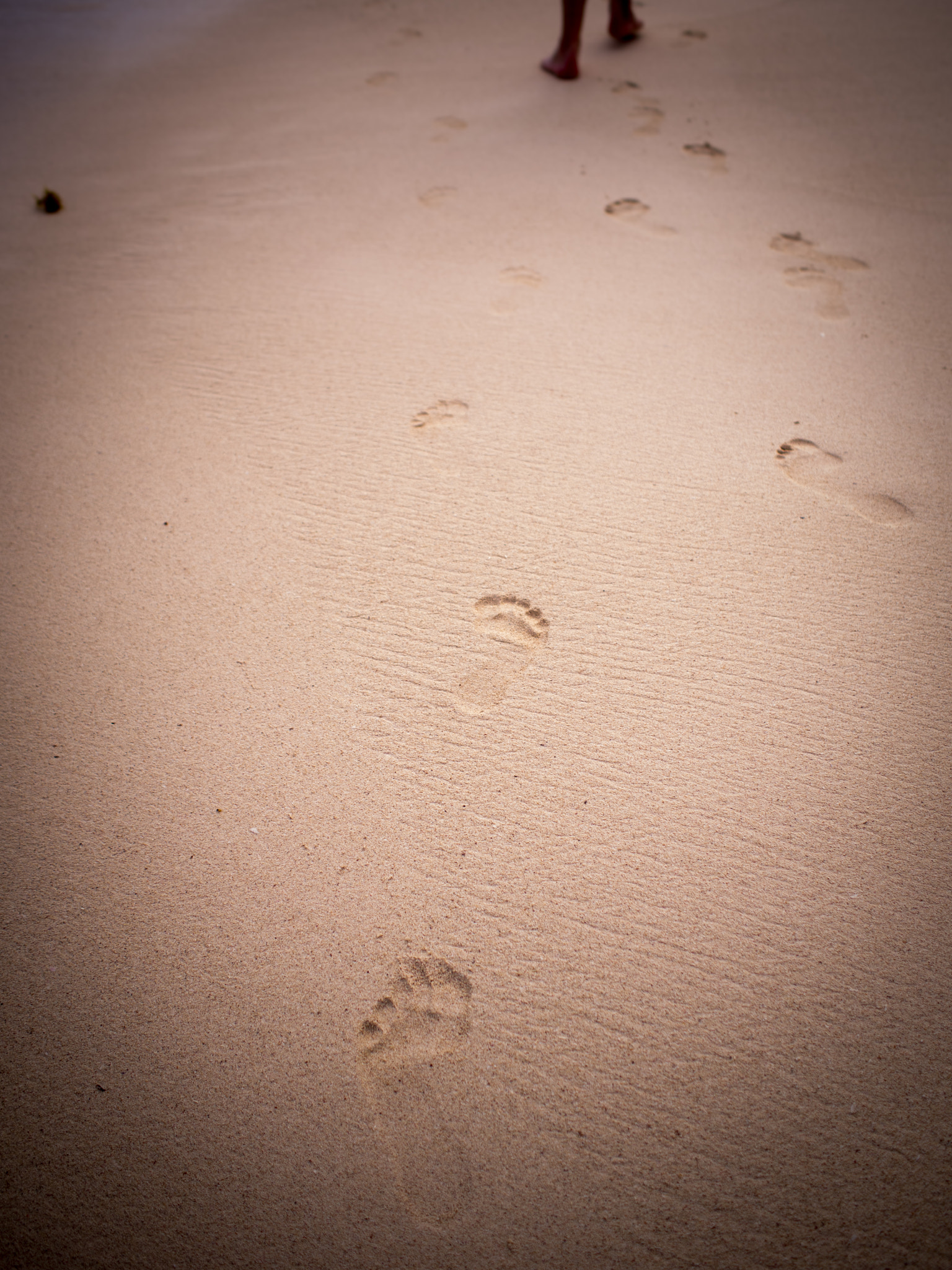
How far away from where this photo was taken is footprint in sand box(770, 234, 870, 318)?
2.12m

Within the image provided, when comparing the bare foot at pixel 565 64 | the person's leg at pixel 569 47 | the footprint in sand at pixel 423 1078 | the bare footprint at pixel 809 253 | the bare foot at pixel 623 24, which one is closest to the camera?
the footprint in sand at pixel 423 1078

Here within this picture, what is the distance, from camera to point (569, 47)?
10.5 feet

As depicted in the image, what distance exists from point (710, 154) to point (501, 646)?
2709mm

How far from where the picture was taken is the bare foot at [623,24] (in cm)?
340

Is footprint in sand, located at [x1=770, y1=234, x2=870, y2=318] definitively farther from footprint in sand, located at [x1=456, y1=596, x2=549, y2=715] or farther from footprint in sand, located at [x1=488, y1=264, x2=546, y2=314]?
footprint in sand, located at [x1=456, y1=596, x2=549, y2=715]

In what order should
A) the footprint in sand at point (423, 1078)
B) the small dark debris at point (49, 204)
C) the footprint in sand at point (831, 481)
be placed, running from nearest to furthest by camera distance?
the footprint in sand at point (423, 1078)
the footprint in sand at point (831, 481)
the small dark debris at point (49, 204)

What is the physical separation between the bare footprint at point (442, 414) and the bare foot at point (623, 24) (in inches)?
124

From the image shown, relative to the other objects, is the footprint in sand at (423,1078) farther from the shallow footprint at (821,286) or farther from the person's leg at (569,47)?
the person's leg at (569,47)

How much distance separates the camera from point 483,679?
4.42 feet

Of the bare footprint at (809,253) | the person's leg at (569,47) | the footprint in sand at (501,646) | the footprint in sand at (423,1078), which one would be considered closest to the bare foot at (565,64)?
the person's leg at (569,47)

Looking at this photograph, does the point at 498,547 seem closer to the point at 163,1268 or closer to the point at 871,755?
the point at 871,755

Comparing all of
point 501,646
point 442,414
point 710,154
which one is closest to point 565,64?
point 710,154

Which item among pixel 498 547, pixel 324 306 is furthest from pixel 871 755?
pixel 324 306

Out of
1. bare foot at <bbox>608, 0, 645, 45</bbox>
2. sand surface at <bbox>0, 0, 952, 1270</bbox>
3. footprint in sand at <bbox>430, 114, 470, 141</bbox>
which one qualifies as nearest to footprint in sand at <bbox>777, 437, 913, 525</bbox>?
sand surface at <bbox>0, 0, 952, 1270</bbox>
